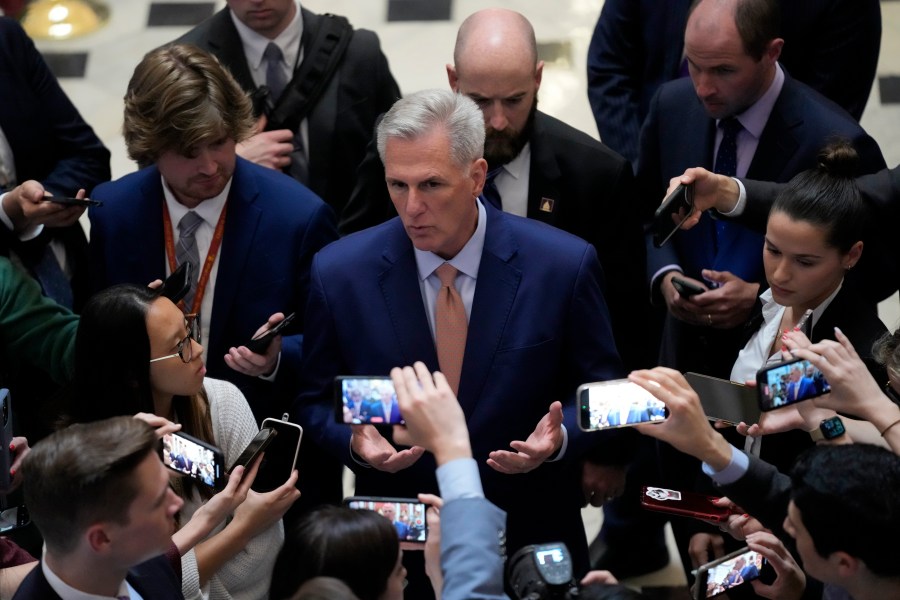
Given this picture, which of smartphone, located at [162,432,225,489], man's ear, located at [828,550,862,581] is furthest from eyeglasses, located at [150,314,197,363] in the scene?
man's ear, located at [828,550,862,581]

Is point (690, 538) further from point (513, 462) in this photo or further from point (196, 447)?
point (196, 447)

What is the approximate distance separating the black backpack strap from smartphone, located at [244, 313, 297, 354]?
110 centimetres

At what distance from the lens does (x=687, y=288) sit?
3994mm

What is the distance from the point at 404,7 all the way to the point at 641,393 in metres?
5.14

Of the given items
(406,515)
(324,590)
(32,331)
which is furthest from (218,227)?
(324,590)

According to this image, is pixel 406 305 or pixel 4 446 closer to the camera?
pixel 4 446

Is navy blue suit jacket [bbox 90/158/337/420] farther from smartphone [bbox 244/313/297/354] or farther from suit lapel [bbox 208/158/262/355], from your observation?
smartphone [bbox 244/313/297/354]

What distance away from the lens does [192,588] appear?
126 inches

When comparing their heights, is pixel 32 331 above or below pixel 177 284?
below

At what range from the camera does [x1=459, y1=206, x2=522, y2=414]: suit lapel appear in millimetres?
3381

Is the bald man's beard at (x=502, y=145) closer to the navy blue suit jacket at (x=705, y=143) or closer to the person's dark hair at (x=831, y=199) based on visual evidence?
the navy blue suit jacket at (x=705, y=143)

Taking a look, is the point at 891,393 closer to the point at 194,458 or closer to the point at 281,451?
the point at 281,451

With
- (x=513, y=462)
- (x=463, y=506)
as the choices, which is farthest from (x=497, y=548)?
(x=513, y=462)

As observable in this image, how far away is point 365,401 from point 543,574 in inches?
27.1
